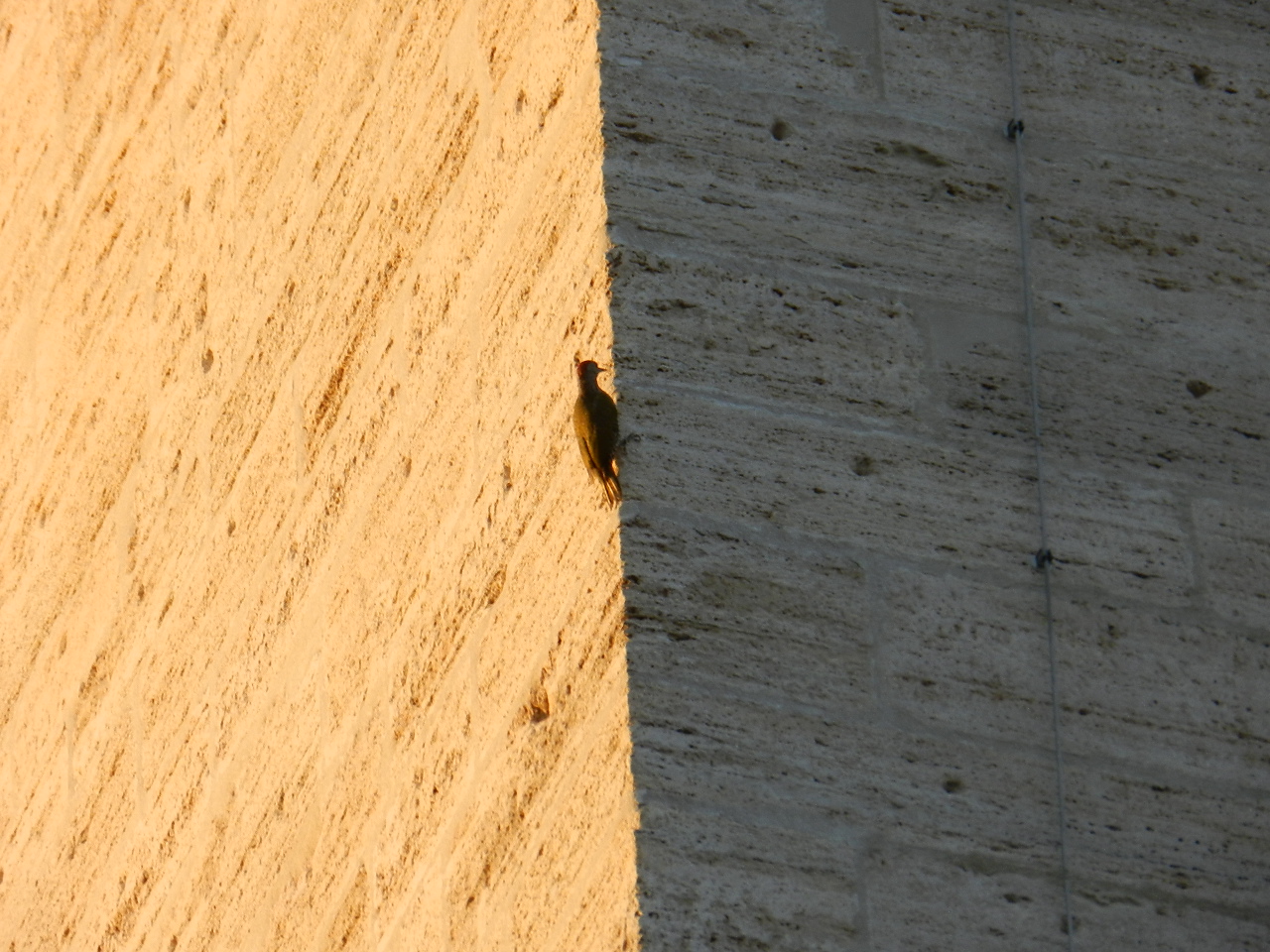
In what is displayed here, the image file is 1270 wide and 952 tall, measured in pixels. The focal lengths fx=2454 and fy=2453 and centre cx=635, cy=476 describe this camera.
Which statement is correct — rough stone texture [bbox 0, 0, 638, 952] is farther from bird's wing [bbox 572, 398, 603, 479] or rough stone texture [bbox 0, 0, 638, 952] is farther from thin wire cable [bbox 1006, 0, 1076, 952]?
thin wire cable [bbox 1006, 0, 1076, 952]

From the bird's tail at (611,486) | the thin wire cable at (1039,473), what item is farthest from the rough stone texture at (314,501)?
the thin wire cable at (1039,473)

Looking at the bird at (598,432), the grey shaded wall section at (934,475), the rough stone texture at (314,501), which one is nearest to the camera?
the grey shaded wall section at (934,475)

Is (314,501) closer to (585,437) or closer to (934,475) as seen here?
(585,437)

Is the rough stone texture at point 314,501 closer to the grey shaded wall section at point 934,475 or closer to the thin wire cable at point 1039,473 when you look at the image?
the grey shaded wall section at point 934,475

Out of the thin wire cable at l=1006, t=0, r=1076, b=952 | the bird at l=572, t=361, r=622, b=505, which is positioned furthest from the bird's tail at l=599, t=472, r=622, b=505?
the thin wire cable at l=1006, t=0, r=1076, b=952

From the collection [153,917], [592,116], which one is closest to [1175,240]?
[592,116]

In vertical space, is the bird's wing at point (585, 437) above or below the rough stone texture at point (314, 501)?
above

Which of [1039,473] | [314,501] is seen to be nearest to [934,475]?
[1039,473]

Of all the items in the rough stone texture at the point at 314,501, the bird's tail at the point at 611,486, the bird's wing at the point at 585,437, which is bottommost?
the rough stone texture at the point at 314,501
